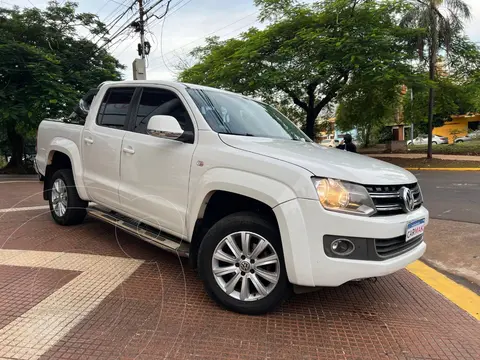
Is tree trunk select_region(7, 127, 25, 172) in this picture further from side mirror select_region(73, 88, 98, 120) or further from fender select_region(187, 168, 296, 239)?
fender select_region(187, 168, 296, 239)

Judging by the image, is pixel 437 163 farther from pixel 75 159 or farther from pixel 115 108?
pixel 75 159

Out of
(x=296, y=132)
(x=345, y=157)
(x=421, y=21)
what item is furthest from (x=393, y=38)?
(x=345, y=157)

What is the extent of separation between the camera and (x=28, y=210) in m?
6.97

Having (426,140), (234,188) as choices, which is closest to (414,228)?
(234,188)

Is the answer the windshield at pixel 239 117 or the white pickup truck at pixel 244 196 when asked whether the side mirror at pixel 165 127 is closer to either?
the white pickup truck at pixel 244 196

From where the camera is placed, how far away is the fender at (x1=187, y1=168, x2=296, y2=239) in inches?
110

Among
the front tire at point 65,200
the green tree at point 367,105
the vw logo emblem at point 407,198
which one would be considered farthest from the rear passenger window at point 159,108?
the green tree at point 367,105

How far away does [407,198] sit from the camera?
9.84 feet

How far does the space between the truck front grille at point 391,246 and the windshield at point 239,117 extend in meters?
1.56

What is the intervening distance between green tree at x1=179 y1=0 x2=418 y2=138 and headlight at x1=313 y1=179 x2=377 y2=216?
41.0ft

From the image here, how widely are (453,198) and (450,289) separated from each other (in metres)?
5.66

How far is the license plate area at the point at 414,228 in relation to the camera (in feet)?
9.69

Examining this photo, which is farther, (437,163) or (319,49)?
(437,163)

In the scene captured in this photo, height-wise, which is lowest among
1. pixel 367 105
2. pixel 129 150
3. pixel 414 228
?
pixel 414 228
